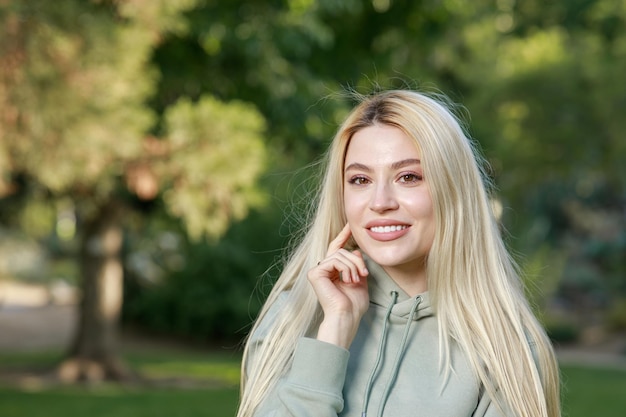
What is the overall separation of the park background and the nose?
0.50m

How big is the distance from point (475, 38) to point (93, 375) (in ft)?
34.9

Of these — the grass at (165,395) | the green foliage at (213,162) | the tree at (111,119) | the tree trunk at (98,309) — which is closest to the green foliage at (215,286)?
the grass at (165,395)

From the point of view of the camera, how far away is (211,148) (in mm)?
7617

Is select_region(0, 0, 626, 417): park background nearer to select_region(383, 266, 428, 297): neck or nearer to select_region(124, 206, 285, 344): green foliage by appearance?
select_region(124, 206, 285, 344): green foliage

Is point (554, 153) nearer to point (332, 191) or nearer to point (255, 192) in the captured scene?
point (255, 192)

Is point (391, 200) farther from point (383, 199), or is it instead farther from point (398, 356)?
point (398, 356)

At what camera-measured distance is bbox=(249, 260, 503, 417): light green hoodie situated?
2145 millimetres

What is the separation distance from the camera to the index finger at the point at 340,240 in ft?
7.86

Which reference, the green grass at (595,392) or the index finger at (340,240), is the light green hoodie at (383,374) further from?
the green grass at (595,392)

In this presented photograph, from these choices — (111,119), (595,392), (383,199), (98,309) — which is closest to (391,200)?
(383,199)

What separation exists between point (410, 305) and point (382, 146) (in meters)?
0.35

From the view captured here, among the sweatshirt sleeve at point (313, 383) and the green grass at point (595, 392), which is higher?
the sweatshirt sleeve at point (313, 383)

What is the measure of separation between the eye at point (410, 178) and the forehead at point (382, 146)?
4cm

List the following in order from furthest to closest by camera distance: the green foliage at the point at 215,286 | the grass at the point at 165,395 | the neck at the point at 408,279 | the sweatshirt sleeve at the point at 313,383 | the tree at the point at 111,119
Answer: the green foliage at the point at 215,286 → the grass at the point at 165,395 → the tree at the point at 111,119 → the neck at the point at 408,279 → the sweatshirt sleeve at the point at 313,383
